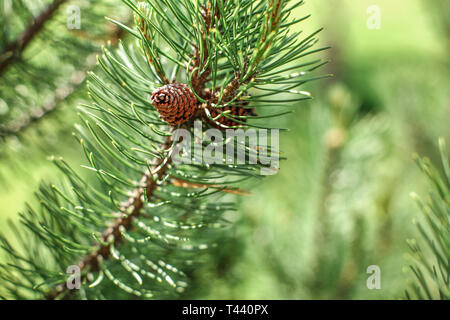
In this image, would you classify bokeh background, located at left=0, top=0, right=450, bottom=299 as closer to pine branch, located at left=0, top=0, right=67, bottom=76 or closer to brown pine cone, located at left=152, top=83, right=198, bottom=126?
pine branch, located at left=0, top=0, right=67, bottom=76

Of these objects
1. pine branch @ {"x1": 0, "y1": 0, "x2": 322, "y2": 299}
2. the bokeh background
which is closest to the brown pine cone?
pine branch @ {"x1": 0, "y1": 0, "x2": 322, "y2": 299}

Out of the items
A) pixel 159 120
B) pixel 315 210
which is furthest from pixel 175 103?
pixel 315 210

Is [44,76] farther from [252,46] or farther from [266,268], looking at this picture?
[266,268]

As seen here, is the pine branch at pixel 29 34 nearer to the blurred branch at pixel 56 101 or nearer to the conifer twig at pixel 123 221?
the blurred branch at pixel 56 101

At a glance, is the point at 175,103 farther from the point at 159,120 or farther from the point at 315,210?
the point at 315,210

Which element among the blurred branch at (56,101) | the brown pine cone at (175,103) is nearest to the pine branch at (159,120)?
the brown pine cone at (175,103)
